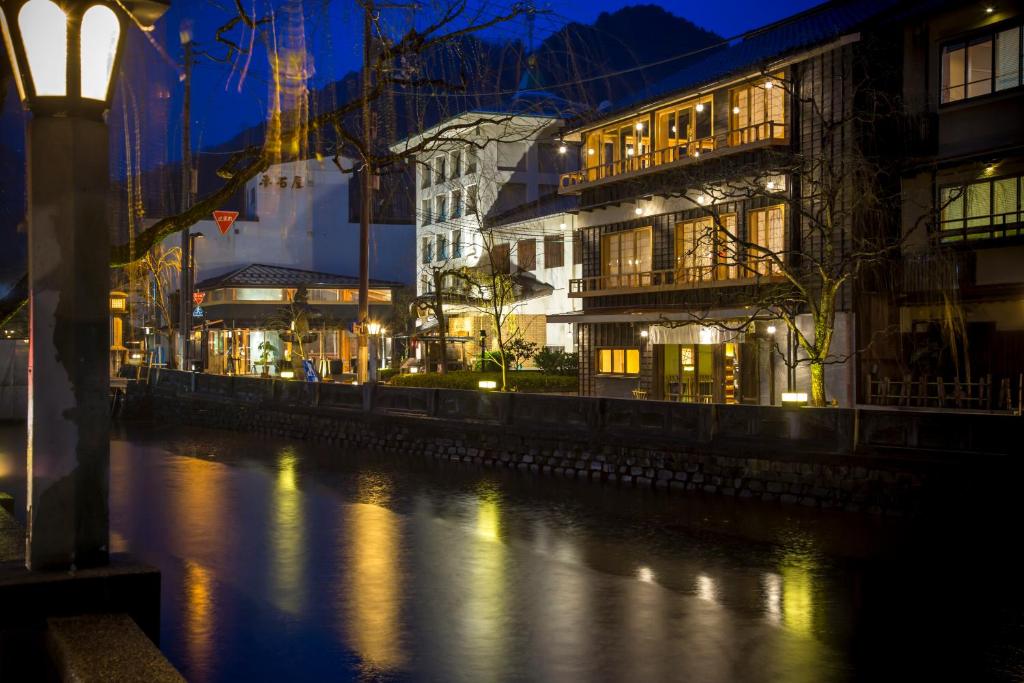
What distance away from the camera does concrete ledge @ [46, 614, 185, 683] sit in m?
4.60

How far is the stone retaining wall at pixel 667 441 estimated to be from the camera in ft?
55.1

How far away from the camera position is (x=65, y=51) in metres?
5.79

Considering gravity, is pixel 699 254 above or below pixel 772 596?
above

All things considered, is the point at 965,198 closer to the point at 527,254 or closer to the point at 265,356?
the point at 527,254

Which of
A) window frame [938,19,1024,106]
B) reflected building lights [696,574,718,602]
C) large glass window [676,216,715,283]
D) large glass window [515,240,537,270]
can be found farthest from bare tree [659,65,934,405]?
large glass window [515,240,537,270]

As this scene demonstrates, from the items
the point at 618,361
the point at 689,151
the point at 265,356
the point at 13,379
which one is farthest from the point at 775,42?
the point at 265,356

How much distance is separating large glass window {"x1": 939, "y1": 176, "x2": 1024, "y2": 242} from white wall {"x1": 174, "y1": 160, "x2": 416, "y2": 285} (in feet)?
140

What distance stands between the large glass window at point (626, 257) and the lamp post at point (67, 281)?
2682 centimetres

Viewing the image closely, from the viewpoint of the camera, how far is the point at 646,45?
93062 mm

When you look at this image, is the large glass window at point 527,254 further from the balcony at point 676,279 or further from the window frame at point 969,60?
the window frame at point 969,60

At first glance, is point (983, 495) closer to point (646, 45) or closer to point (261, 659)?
point (261, 659)

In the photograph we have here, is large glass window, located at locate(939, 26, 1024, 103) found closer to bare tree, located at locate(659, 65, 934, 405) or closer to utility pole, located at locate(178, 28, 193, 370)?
bare tree, located at locate(659, 65, 934, 405)

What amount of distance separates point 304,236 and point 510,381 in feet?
104

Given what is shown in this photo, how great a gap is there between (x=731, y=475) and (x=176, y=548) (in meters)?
10.3
